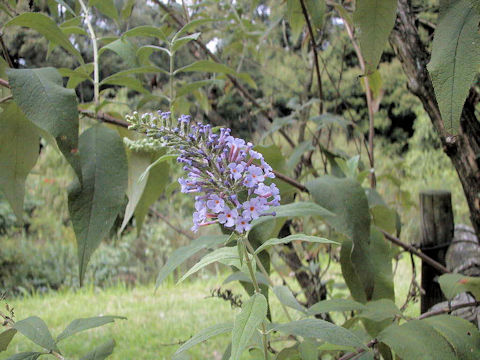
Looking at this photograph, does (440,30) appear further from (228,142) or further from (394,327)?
(394,327)

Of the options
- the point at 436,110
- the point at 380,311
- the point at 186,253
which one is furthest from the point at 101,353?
the point at 436,110

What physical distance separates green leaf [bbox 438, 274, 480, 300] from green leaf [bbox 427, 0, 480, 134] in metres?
0.54

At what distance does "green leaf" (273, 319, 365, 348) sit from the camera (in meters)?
0.53

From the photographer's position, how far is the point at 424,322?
0.77 metres

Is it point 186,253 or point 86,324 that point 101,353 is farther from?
point 186,253

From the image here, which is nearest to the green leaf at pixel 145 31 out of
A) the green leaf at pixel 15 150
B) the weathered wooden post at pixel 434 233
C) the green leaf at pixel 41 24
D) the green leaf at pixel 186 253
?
the green leaf at pixel 41 24

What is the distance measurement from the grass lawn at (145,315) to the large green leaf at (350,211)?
0.89 m

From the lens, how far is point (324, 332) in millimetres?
547

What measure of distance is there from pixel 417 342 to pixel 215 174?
42 centimetres

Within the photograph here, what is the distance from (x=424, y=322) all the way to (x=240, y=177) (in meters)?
0.45

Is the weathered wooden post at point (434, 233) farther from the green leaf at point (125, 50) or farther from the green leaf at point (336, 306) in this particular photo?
the green leaf at point (125, 50)

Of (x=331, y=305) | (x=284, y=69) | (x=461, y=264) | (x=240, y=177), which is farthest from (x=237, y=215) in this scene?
(x=284, y=69)

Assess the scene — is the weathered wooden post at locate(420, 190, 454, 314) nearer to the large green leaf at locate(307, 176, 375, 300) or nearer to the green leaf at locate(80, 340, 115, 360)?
the large green leaf at locate(307, 176, 375, 300)

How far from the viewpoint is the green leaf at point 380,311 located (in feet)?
2.61
